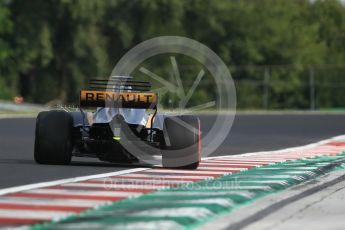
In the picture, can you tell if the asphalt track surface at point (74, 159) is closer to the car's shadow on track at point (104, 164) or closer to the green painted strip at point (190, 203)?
the car's shadow on track at point (104, 164)

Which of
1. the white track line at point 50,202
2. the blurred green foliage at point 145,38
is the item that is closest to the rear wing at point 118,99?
the white track line at point 50,202

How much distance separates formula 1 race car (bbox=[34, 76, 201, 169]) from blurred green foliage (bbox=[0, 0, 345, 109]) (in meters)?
43.9

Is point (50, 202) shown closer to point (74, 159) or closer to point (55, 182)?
point (55, 182)

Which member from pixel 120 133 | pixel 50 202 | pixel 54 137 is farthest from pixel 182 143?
pixel 50 202

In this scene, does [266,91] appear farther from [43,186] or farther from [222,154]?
[43,186]

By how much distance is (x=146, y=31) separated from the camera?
73688 mm

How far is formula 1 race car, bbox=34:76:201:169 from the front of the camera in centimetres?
1662

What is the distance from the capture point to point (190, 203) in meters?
11.1

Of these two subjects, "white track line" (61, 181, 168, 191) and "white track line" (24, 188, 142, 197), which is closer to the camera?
"white track line" (24, 188, 142, 197)

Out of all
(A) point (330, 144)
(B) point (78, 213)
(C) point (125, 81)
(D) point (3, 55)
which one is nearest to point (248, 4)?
(D) point (3, 55)

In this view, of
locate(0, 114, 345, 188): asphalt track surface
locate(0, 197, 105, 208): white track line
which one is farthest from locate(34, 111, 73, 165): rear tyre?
locate(0, 197, 105, 208): white track line

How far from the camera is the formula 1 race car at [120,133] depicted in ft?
54.5

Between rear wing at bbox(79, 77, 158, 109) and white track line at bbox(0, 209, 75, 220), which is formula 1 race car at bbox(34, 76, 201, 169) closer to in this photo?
rear wing at bbox(79, 77, 158, 109)

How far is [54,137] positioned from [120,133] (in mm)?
1120
